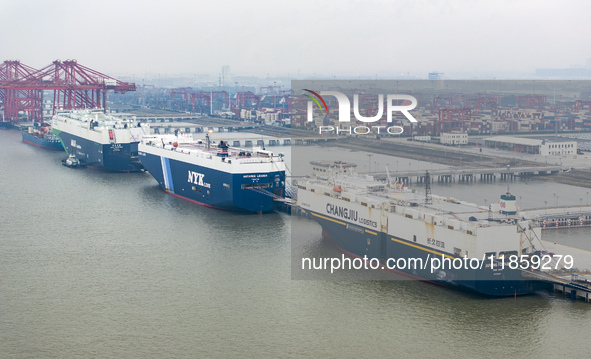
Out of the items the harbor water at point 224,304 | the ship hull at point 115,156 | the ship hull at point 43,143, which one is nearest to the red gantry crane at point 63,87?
the ship hull at point 43,143

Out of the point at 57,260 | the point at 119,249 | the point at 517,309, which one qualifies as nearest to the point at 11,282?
the point at 57,260

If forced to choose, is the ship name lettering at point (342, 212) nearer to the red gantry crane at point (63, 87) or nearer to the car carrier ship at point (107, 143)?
the car carrier ship at point (107, 143)

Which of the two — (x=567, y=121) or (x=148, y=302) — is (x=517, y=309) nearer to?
(x=148, y=302)

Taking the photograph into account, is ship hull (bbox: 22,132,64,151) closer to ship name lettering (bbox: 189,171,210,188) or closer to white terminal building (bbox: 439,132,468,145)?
ship name lettering (bbox: 189,171,210,188)

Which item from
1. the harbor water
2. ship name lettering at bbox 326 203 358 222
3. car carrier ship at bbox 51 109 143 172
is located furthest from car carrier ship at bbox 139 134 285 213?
car carrier ship at bbox 51 109 143 172

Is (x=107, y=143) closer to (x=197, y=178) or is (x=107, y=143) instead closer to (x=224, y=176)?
(x=197, y=178)

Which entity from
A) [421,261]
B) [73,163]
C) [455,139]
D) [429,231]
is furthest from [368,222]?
[455,139]
